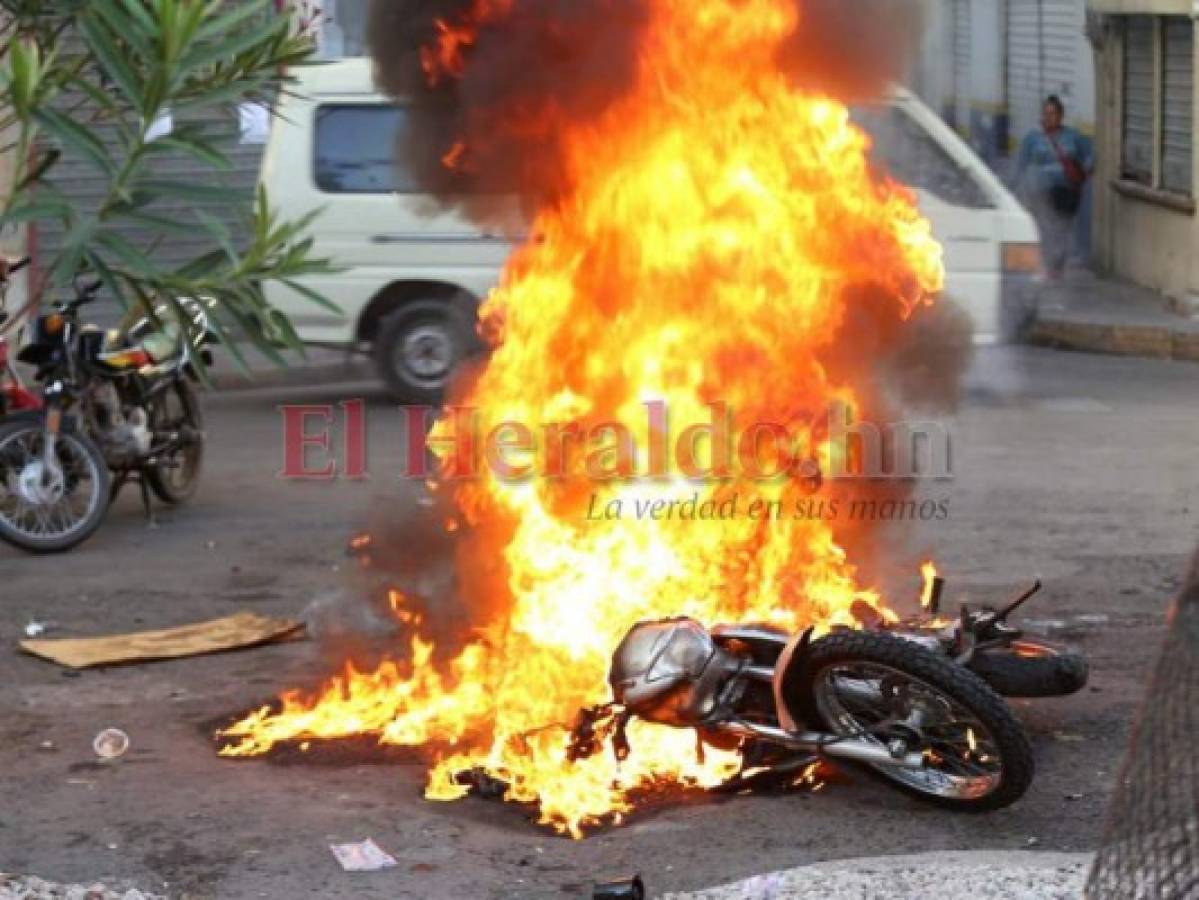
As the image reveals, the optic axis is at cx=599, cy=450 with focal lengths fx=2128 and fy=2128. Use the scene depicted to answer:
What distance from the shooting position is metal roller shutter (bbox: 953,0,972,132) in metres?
24.4

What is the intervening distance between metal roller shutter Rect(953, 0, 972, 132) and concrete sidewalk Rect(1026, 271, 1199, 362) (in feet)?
20.8

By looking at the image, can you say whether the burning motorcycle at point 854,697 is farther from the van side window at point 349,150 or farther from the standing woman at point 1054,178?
the standing woman at point 1054,178

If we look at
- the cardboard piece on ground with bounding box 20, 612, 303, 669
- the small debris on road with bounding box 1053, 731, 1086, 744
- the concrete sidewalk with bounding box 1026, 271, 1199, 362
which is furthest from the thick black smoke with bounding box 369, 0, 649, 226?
the concrete sidewalk with bounding box 1026, 271, 1199, 362

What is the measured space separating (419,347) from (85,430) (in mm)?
3992

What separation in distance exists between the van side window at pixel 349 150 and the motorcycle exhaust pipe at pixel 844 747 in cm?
806

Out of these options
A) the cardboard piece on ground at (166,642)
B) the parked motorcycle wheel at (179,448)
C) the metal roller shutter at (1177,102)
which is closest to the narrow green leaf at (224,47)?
the cardboard piece on ground at (166,642)

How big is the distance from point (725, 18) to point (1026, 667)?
2.45m

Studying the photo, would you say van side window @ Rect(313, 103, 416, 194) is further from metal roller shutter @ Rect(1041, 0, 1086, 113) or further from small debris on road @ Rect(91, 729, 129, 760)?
metal roller shutter @ Rect(1041, 0, 1086, 113)

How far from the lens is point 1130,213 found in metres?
20.2

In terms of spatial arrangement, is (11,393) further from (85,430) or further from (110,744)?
(110,744)

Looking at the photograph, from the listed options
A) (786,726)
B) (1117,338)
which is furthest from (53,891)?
(1117,338)

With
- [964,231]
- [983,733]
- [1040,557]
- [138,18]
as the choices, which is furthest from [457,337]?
[138,18]

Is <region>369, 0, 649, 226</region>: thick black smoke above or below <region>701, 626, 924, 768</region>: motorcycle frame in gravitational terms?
above

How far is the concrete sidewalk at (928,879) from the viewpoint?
513 cm
